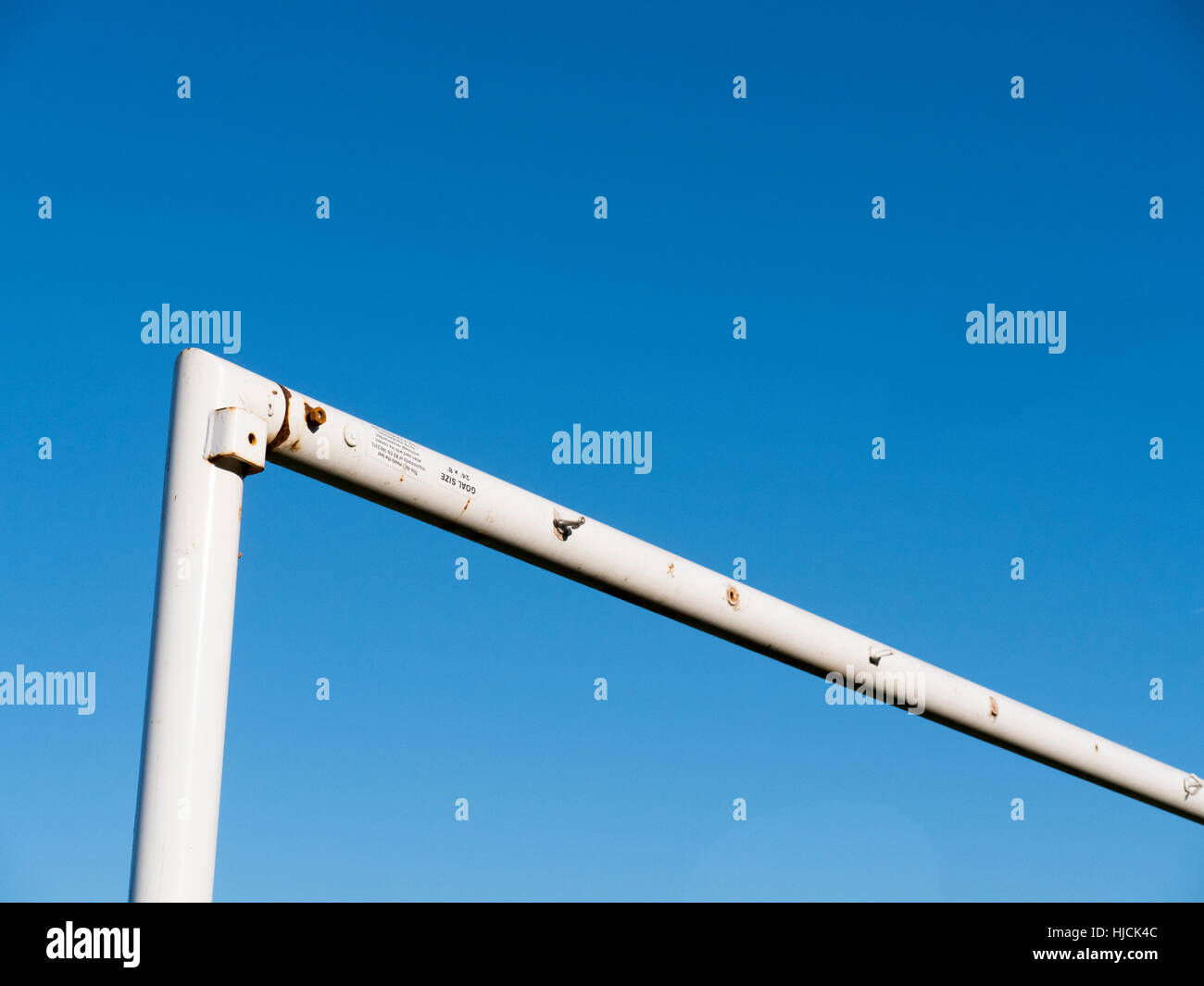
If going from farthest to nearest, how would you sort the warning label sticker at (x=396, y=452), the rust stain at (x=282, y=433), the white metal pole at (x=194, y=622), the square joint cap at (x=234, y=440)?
the warning label sticker at (x=396, y=452)
the rust stain at (x=282, y=433)
the square joint cap at (x=234, y=440)
the white metal pole at (x=194, y=622)

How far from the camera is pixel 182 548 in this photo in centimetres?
254

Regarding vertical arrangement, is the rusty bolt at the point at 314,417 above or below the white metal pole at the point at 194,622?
above

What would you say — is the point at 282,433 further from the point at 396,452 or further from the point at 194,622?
the point at 194,622

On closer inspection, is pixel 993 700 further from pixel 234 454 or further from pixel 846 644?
pixel 234 454

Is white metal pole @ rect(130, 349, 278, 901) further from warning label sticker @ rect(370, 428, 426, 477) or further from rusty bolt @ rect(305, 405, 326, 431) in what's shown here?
warning label sticker @ rect(370, 428, 426, 477)

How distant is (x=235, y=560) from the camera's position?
2613 millimetres

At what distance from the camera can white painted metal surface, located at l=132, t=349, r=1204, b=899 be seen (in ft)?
7.86

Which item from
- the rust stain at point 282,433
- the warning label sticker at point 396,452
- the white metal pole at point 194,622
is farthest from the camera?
the warning label sticker at point 396,452

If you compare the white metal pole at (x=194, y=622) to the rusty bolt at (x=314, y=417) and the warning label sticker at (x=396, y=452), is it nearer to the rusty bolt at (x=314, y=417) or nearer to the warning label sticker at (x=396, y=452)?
the rusty bolt at (x=314, y=417)

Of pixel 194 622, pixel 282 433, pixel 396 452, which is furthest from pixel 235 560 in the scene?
pixel 396 452

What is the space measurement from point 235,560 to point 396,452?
548mm

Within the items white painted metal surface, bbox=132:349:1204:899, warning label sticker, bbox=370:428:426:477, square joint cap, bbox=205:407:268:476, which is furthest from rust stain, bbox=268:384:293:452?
warning label sticker, bbox=370:428:426:477

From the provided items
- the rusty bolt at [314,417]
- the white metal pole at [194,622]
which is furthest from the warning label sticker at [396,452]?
the white metal pole at [194,622]

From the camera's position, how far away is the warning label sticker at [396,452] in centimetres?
294
